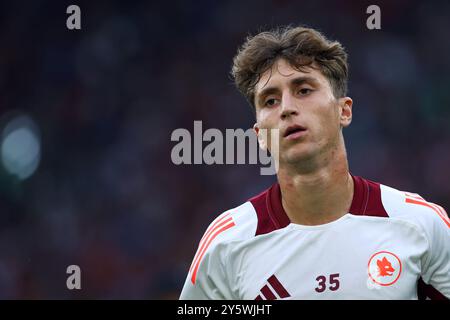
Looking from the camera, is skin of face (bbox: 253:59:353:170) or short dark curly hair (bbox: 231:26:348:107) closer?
skin of face (bbox: 253:59:353:170)

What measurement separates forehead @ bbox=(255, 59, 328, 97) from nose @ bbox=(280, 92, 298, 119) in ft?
0.36

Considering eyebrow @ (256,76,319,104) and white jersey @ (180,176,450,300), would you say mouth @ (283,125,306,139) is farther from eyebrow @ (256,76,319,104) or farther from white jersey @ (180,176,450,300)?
white jersey @ (180,176,450,300)

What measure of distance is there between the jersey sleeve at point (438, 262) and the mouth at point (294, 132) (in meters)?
0.81

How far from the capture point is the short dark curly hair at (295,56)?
12.5 feet

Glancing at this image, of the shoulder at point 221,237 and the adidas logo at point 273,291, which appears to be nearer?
the adidas logo at point 273,291

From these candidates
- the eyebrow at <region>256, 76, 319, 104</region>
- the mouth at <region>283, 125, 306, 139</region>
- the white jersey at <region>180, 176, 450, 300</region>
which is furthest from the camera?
the eyebrow at <region>256, 76, 319, 104</region>

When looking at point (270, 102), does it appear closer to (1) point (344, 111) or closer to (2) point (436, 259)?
(1) point (344, 111)

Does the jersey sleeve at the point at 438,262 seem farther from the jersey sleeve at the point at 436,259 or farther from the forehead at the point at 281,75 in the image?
the forehead at the point at 281,75

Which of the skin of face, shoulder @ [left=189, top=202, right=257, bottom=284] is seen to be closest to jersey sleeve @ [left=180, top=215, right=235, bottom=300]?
shoulder @ [left=189, top=202, right=257, bottom=284]

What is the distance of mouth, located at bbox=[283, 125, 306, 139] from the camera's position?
11.6ft

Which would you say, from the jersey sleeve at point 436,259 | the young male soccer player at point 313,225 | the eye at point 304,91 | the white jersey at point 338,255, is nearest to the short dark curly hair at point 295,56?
the young male soccer player at point 313,225

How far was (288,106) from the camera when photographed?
3570 mm

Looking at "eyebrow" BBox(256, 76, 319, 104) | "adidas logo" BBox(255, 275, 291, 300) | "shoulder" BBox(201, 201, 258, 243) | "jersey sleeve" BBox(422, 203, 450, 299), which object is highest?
"eyebrow" BBox(256, 76, 319, 104)

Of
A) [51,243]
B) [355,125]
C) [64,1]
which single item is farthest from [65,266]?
[355,125]
